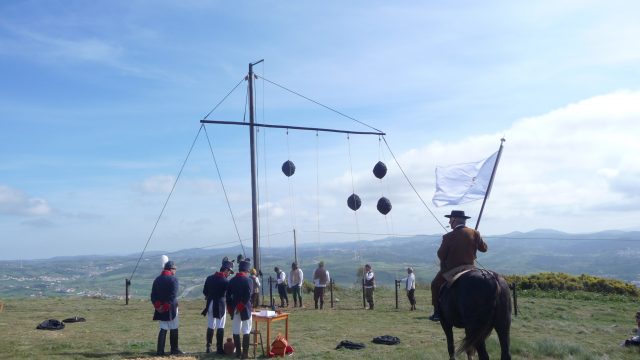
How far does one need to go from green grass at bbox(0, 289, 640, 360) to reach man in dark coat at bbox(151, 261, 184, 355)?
1.83 feet

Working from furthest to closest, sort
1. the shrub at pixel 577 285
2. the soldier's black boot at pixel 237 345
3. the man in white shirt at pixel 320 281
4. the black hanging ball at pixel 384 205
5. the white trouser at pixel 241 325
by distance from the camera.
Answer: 1. the shrub at pixel 577 285
2. the man in white shirt at pixel 320 281
3. the black hanging ball at pixel 384 205
4. the soldier's black boot at pixel 237 345
5. the white trouser at pixel 241 325

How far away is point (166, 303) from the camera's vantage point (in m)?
11.5

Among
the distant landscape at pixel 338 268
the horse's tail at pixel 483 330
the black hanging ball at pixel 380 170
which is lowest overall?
the distant landscape at pixel 338 268

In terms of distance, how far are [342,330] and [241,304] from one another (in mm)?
5148

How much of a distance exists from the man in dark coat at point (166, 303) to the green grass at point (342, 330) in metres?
0.56

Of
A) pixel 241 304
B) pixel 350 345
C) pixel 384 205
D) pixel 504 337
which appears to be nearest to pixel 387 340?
pixel 350 345

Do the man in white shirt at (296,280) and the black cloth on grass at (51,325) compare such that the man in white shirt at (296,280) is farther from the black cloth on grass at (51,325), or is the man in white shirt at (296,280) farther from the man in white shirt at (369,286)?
the black cloth on grass at (51,325)

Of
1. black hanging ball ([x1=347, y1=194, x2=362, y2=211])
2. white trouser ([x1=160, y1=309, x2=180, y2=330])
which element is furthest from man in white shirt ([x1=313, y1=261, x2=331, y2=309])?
white trouser ([x1=160, y1=309, x2=180, y2=330])

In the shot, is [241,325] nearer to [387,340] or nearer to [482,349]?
[387,340]

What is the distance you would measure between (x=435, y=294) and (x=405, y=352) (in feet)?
9.18

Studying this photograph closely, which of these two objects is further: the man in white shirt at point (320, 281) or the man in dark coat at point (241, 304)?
the man in white shirt at point (320, 281)

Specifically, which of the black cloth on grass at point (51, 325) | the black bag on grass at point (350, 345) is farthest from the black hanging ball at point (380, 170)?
the black cloth on grass at point (51, 325)

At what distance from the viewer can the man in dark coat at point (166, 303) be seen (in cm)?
1151

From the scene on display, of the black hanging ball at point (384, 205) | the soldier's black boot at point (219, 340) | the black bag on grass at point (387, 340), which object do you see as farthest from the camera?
the black hanging ball at point (384, 205)
